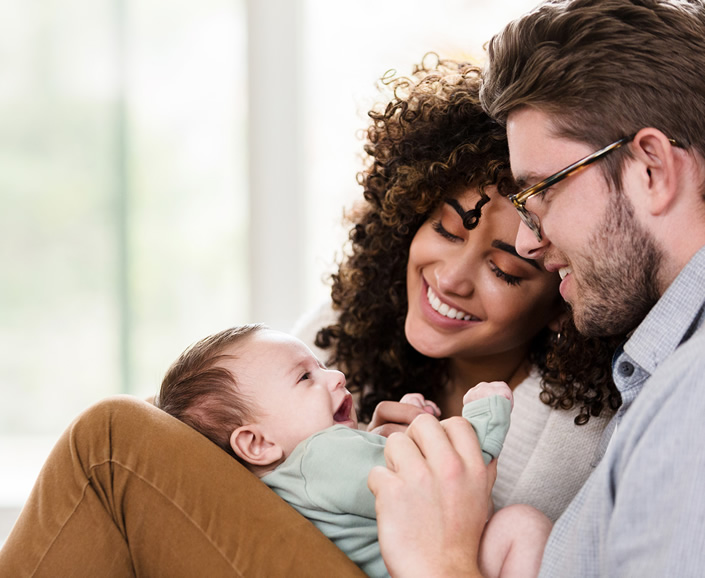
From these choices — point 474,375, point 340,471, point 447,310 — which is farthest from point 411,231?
point 340,471

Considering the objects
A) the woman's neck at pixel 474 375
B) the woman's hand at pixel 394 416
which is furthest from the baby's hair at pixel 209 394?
the woman's neck at pixel 474 375

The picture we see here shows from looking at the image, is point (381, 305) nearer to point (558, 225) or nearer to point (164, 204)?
point (558, 225)

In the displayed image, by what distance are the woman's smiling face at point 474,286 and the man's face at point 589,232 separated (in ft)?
1.15

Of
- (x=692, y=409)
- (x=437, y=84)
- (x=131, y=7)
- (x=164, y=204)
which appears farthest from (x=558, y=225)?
(x=131, y=7)

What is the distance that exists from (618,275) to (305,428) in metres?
0.64

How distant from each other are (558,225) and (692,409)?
18.7 inches

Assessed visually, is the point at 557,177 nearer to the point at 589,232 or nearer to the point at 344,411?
the point at 589,232

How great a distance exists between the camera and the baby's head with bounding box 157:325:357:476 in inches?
57.9

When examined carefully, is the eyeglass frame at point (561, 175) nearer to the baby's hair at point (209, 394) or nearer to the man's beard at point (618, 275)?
the man's beard at point (618, 275)

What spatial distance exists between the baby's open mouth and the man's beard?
0.50 metres

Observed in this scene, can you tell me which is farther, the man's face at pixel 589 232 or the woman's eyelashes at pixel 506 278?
the woman's eyelashes at pixel 506 278

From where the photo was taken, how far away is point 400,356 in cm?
220

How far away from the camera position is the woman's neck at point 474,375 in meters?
2.06

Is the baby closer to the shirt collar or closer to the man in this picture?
the man
